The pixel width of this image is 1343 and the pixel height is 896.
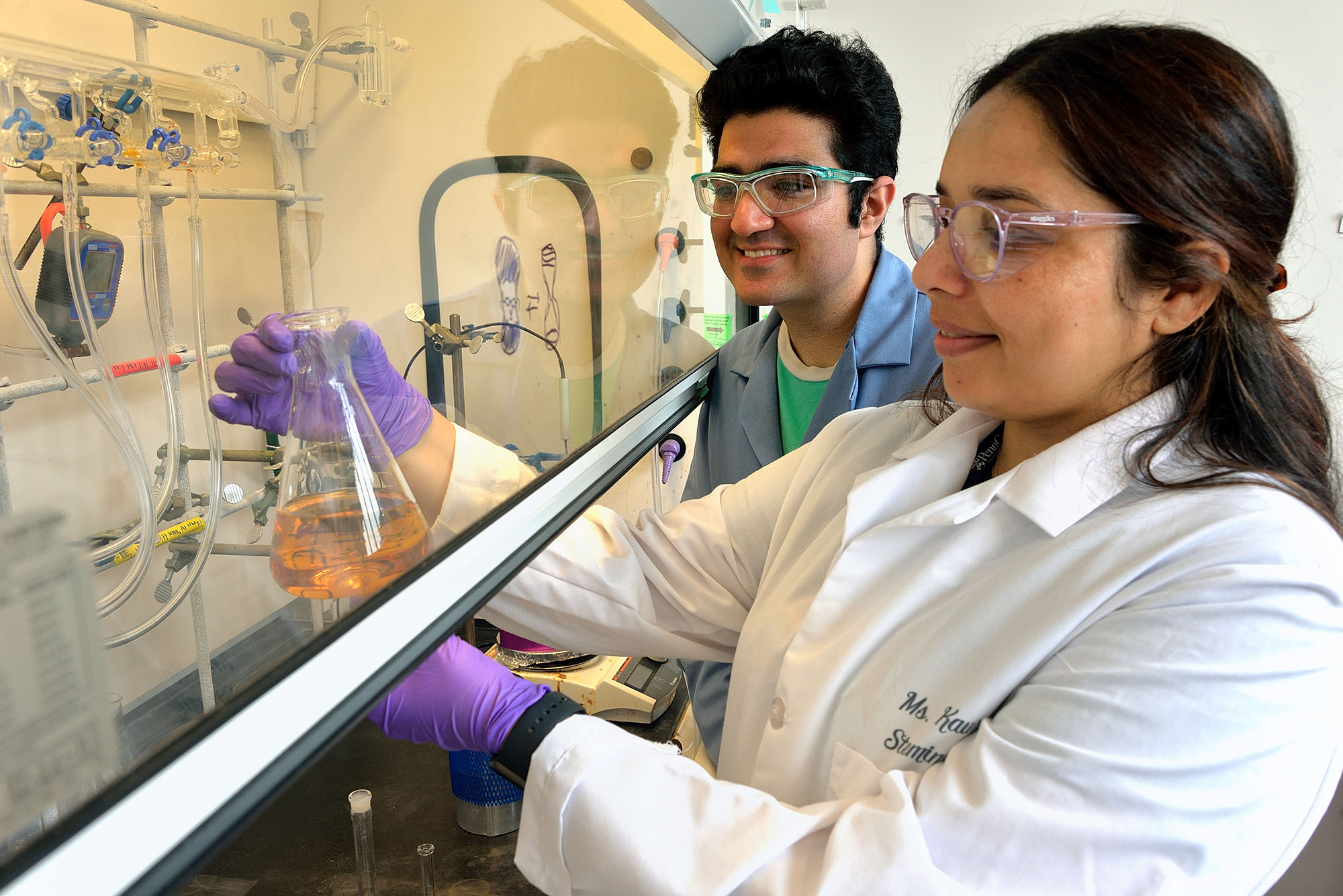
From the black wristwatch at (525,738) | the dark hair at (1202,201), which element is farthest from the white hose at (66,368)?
the dark hair at (1202,201)

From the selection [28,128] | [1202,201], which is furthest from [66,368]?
[1202,201]

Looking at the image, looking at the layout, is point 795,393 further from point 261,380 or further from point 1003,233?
point 261,380

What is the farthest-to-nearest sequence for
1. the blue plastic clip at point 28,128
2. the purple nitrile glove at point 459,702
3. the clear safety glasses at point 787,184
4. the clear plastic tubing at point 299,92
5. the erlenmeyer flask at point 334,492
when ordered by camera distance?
the clear safety glasses at point 787,184
the purple nitrile glove at point 459,702
the clear plastic tubing at point 299,92
the erlenmeyer flask at point 334,492
the blue plastic clip at point 28,128

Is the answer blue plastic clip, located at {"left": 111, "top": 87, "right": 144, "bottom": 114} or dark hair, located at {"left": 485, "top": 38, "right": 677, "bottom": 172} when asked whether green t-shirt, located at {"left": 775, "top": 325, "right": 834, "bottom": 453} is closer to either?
dark hair, located at {"left": 485, "top": 38, "right": 677, "bottom": 172}

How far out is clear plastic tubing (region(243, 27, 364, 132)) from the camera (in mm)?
770

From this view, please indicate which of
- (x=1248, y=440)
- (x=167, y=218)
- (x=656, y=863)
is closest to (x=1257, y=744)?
(x=1248, y=440)

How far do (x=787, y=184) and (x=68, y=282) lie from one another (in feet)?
3.80

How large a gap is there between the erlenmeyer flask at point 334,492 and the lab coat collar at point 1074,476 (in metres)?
0.56

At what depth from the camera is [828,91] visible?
1.54 metres

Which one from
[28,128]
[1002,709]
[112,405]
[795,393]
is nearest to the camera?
[28,128]

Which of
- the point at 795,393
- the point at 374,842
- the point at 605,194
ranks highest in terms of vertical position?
the point at 605,194

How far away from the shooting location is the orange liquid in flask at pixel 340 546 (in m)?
0.63

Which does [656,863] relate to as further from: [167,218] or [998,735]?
[167,218]

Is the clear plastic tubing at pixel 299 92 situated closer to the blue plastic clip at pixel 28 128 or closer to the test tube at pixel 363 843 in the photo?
the blue plastic clip at pixel 28 128
